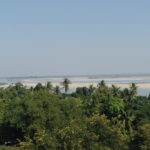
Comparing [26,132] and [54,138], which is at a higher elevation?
[54,138]

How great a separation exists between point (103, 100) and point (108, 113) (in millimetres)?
10200

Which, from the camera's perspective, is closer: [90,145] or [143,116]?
[90,145]

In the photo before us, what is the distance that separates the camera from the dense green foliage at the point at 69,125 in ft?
97.6

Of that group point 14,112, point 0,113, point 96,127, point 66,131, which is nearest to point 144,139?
point 96,127

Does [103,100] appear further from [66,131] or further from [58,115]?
[66,131]

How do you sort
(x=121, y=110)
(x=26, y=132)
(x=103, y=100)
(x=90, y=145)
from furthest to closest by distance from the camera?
(x=103, y=100)
(x=121, y=110)
(x=26, y=132)
(x=90, y=145)

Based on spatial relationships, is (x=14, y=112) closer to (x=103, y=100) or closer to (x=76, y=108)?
(x=76, y=108)

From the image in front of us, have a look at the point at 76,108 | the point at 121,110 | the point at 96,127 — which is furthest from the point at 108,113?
the point at 96,127

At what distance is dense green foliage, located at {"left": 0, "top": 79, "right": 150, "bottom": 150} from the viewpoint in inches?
1171

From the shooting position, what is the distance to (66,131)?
2988 centimetres

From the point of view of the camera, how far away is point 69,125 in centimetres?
3309

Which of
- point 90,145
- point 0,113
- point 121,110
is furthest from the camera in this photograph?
point 121,110

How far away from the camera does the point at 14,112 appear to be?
61.3m

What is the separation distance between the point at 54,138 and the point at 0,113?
38633 millimetres
